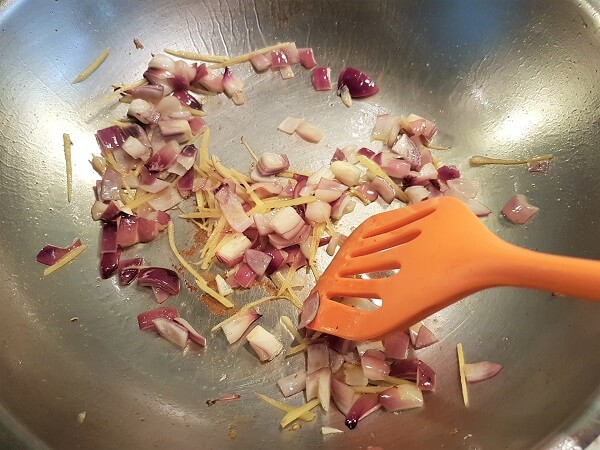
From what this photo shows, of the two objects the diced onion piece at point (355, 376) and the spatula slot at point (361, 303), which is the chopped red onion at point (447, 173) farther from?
the diced onion piece at point (355, 376)

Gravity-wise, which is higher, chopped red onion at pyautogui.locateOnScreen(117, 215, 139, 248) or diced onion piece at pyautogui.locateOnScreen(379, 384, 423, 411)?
chopped red onion at pyautogui.locateOnScreen(117, 215, 139, 248)

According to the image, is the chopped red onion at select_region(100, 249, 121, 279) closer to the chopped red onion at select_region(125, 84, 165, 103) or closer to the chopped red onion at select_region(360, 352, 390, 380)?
the chopped red onion at select_region(125, 84, 165, 103)

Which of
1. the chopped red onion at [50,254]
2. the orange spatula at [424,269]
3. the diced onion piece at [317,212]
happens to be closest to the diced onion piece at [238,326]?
the orange spatula at [424,269]

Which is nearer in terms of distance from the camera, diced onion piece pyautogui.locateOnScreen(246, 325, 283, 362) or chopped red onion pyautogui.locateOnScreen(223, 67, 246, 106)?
diced onion piece pyautogui.locateOnScreen(246, 325, 283, 362)

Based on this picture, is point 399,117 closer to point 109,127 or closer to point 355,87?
point 355,87

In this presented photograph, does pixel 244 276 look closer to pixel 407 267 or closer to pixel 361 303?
pixel 361 303

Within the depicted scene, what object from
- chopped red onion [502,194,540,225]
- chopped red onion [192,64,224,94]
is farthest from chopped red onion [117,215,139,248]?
chopped red onion [502,194,540,225]

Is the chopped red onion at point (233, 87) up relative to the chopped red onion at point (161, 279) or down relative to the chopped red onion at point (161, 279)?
up
